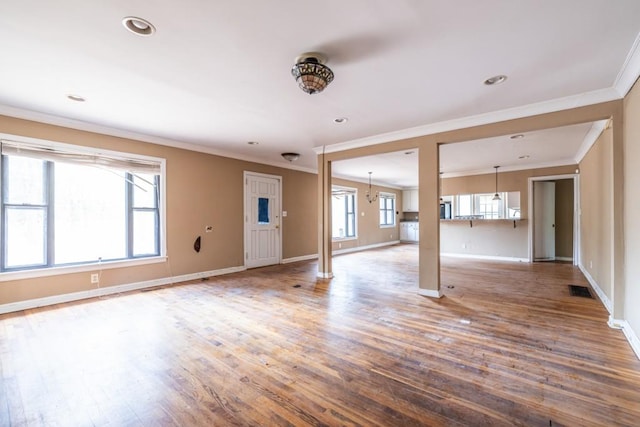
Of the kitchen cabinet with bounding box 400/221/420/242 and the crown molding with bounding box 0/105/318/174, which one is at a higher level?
the crown molding with bounding box 0/105/318/174

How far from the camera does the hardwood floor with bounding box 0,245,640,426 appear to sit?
1.74 m

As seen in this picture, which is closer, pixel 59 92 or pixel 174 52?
pixel 174 52

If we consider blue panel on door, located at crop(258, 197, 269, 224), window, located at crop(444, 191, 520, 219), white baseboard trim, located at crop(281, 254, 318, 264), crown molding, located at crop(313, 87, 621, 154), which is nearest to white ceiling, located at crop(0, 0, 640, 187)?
crown molding, located at crop(313, 87, 621, 154)

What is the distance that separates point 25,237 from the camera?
3.73m

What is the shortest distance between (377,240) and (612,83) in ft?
26.3

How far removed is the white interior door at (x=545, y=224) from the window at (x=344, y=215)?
4.94 metres

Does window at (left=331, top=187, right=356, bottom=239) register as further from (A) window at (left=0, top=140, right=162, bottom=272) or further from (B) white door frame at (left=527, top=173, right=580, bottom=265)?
(A) window at (left=0, top=140, right=162, bottom=272)

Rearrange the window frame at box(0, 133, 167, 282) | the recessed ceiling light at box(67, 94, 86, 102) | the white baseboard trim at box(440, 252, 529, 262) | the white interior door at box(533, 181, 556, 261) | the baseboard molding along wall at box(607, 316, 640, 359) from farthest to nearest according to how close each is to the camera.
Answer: the white interior door at box(533, 181, 556, 261)
the white baseboard trim at box(440, 252, 529, 262)
the window frame at box(0, 133, 167, 282)
the recessed ceiling light at box(67, 94, 86, 102)
the baseboard molding along wall at box(607, 316, 640, 359)

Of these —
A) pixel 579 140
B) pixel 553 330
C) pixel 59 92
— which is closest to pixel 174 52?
pixel 59 92

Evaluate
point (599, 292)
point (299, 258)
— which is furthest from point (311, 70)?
point (299, 258)

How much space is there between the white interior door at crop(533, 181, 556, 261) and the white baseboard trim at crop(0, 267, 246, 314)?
787 cm

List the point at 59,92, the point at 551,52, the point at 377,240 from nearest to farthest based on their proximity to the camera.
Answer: the point at 551,52 → the point at 59,92 → the point at 377,240

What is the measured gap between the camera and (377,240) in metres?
10.5

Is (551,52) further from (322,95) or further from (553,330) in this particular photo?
(553,330)
